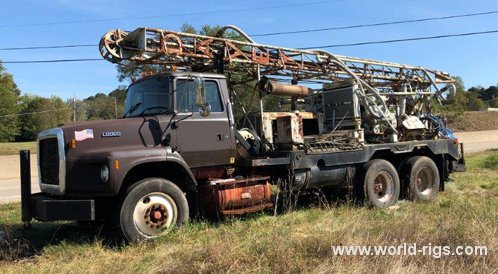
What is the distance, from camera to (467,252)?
527 centimetres

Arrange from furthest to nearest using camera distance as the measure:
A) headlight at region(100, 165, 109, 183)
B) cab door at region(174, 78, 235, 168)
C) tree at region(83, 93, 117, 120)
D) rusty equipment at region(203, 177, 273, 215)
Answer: tree at region(83, 93, 117, 120)
rusty equipment at region(203, 177, 273, 215)
cab door at region(174, 78, 235, 168)
headlight at region(100, 165, 109, 183)

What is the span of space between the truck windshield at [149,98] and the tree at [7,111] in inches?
2478

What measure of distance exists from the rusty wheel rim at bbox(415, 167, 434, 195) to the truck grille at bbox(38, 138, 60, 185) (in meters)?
7.82

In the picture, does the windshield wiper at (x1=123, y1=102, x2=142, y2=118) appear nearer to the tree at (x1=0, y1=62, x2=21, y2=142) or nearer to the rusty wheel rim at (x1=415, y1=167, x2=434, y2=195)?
the rusty wheel rim at (x1=415, y1=167, x2=434, y2=195)

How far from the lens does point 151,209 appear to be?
6.93 metres

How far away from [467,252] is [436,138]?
23.6ft

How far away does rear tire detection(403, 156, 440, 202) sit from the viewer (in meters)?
10.8

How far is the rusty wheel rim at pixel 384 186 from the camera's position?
1030cm

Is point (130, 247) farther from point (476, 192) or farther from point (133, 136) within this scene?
point (476, 192)

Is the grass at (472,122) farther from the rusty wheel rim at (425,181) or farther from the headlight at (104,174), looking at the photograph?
the headlight at (104,174)

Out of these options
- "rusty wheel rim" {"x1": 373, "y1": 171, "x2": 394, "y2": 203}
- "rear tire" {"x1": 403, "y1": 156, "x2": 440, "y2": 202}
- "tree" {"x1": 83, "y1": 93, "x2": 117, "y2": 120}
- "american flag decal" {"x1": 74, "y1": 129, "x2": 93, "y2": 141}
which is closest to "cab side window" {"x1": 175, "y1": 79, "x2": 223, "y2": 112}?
"american flag decal" {"x1": 74, "y1": 129, "x2": 93, "y2": 141}

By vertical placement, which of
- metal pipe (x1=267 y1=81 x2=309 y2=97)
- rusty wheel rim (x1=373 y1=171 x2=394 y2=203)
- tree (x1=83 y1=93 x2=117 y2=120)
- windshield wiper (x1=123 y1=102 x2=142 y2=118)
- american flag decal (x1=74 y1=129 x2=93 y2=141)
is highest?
tree (x1=83 y1=93 x2=117 y2=120)

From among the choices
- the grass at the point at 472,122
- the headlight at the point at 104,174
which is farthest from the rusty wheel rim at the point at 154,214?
the grass at the point at 472,122

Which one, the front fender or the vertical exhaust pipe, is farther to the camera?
the vertical exhaust pipe
